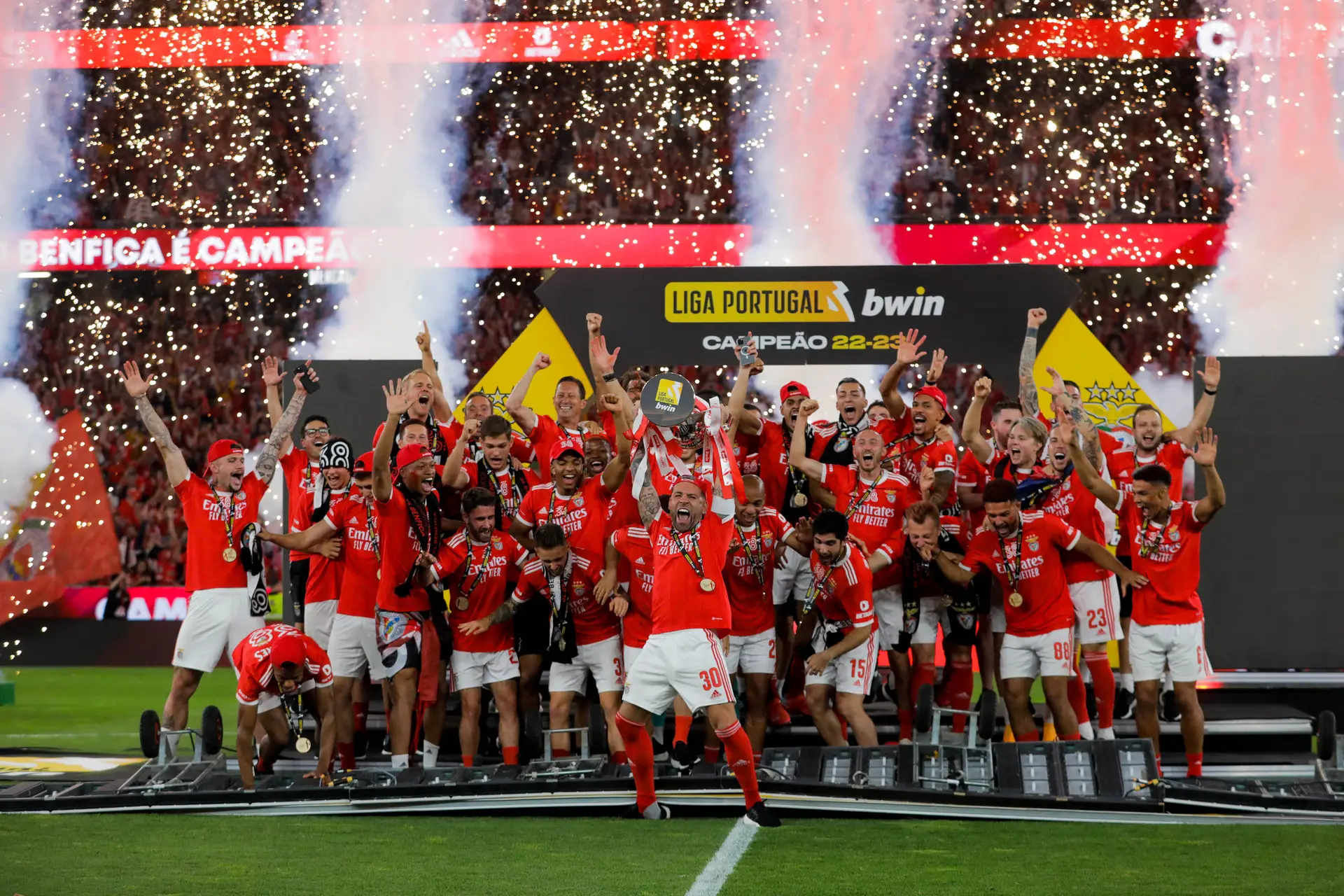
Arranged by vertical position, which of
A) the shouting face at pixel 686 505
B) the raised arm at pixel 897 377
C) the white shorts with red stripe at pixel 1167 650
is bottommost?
the white shorts with red stripe at pixel 1167 650

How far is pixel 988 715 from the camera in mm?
7449

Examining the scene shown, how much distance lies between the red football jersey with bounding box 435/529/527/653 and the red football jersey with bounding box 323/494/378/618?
407 millimetres

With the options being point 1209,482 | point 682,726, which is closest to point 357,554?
point 682,726

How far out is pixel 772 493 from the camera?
8664 millimetres

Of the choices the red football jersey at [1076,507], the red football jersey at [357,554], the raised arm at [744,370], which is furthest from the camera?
the red football jersey at [1076,507]

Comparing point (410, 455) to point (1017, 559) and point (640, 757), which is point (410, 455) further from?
point (1017, 559)

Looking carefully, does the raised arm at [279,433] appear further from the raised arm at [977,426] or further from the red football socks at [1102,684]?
the red football socks at [1102,684]

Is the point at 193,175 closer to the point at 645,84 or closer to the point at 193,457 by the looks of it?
the point at 193,457

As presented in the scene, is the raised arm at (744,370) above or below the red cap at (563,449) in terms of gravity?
above

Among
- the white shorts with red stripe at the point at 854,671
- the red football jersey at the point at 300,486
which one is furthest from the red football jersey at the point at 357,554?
the white shorts with red stripe at the point at 854,671

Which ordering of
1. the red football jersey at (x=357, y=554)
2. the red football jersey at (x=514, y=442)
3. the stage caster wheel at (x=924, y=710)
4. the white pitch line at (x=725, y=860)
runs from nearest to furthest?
the white pitch line at (x=725, y=860)
the stage caster wheel at (x=924, y=710)
the red football jersey at (x=357, y=554)
the red football jersey at (x=514, y=442)

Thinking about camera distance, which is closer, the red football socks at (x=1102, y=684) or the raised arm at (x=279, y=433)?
the red football socks at (x=1102, y=684)

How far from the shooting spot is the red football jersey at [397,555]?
25.7 feet

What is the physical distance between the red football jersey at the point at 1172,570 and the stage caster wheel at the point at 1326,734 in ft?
2.89
